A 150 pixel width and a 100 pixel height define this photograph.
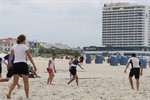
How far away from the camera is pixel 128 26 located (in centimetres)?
17550

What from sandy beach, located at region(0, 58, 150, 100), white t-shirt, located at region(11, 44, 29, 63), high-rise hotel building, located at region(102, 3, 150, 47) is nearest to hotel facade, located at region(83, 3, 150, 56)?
high-rise hotel building, located at region(102, 3, 150, 47)

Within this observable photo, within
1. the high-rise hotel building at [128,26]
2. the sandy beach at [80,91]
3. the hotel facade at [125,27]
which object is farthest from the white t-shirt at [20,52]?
the high-rise hotel building at [128,26]

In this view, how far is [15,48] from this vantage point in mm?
9305

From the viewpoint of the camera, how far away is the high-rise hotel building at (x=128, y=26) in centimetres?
17350

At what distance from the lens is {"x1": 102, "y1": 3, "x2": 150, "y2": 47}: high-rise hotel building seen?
569ft

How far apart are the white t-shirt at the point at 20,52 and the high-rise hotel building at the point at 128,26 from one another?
163934 millimetres

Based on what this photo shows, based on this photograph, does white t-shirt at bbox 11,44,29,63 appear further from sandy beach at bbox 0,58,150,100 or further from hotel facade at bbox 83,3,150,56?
hotel facade at bbox 83,3,150,56

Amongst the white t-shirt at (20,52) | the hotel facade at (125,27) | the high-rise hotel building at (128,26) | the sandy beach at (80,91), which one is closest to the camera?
the white t-shirt at (20,52)

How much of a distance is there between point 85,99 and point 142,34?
165108 mm

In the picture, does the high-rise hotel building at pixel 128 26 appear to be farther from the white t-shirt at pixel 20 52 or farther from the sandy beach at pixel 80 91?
the white t-shirt at pixel 20 52

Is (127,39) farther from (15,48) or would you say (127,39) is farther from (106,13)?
(15,48)

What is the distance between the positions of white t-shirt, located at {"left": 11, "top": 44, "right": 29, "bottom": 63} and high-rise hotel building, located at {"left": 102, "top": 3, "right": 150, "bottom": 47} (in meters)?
164

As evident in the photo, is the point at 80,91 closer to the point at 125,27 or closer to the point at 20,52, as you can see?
the point at 20,52

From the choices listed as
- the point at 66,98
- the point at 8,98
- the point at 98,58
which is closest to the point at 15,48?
the point at 8,98
